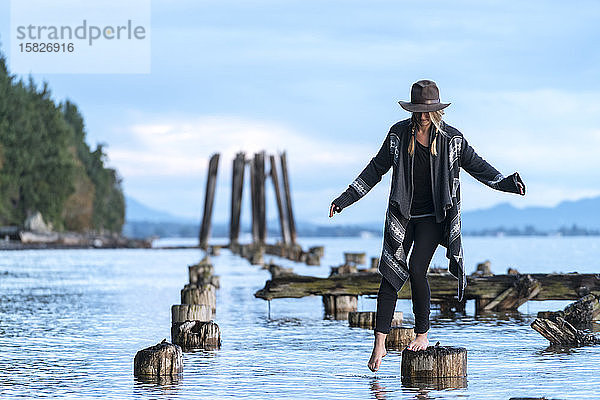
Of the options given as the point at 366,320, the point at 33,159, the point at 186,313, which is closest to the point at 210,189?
the point at 33,159

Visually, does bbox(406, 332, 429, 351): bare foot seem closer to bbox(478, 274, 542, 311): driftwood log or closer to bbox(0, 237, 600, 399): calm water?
bbox(0, 237, 600, 399): calm water

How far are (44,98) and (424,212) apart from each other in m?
84.9

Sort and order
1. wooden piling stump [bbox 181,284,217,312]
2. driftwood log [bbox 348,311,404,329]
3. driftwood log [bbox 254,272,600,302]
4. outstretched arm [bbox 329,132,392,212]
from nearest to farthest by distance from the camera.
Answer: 1. outstretched arm [bbox 329,132,392,212]
2. driftwood log [bbox 348,311,404,329]
3. driftwood log [bbox 254,272,600,302]
4. wooden piling stump [bbox 181,284,217,312]

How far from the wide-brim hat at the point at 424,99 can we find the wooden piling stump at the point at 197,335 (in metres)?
4.49

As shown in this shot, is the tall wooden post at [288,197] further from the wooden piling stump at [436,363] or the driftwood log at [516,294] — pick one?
the wooden piling stump at [436,363]

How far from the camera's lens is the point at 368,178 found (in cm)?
927

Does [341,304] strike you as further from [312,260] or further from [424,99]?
[312,260]

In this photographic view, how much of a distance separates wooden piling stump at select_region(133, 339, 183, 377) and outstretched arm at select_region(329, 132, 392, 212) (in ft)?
6.81

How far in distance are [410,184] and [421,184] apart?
0.09 m

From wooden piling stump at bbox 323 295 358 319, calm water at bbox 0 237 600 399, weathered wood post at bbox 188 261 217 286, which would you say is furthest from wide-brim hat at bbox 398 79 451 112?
weathered wood post at bbox 188 261 217 286

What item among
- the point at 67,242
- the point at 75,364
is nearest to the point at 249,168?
the point at 67,242

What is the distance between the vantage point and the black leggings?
9023mm

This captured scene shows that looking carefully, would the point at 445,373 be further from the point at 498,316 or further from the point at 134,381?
the point at 498,316

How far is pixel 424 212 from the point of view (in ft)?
29.7
